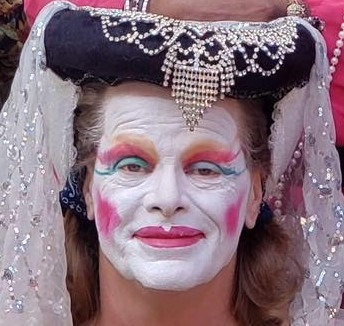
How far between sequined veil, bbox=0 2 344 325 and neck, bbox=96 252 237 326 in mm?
91

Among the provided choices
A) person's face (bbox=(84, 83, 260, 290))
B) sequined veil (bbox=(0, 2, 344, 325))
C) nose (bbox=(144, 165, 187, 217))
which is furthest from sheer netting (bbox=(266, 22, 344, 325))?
nose (bbox=(144, 165, 187, 217))

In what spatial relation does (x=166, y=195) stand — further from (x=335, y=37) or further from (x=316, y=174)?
(x=335, y=37)

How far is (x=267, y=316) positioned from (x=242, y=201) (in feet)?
1.00

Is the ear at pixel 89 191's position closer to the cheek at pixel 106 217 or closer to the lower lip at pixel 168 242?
the cheek at pixel 106 217

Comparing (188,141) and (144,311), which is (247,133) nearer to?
(188,141)

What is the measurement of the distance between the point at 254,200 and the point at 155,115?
0.93ft

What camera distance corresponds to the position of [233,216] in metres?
2.43

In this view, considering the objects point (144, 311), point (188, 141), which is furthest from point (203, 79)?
point (144, 311)

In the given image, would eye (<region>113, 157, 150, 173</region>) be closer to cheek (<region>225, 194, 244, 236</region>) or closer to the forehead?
the forehead

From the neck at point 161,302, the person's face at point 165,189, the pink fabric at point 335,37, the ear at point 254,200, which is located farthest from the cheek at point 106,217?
the pink fabric at point 335,37

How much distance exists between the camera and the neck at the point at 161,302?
248 cm

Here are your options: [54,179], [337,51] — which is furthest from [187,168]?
[337,51]

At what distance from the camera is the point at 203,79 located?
2334 millimetres

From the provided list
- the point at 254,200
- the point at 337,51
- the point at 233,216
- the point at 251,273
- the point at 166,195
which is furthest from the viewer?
the point at 337,51
